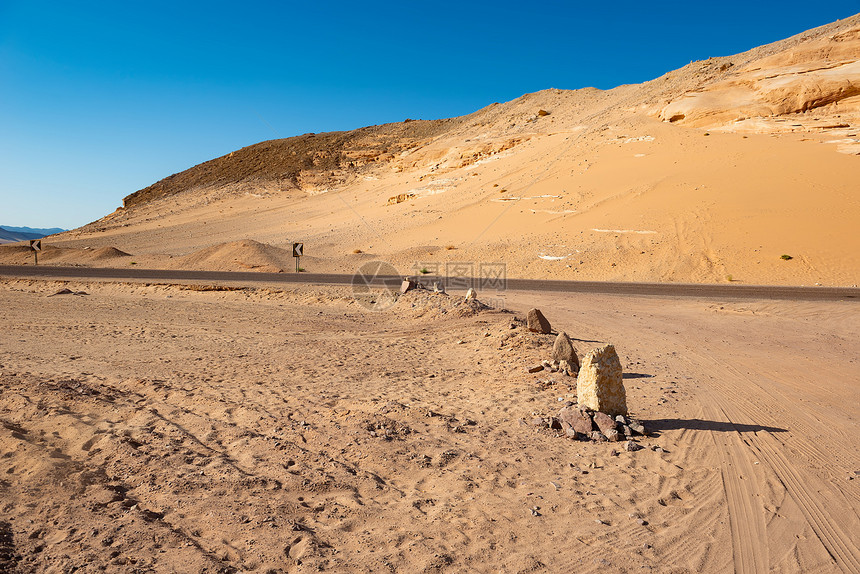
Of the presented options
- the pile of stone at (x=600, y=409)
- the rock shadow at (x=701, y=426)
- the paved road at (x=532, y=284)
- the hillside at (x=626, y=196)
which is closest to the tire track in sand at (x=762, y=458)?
the rock shadow at (x=701, y=426)

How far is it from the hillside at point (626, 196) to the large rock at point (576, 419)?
19.9 meters

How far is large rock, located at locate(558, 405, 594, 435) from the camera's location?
237 inches

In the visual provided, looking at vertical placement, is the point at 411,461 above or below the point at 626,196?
below

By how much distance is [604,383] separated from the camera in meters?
6.17

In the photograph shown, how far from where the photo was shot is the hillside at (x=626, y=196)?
26.5 metres

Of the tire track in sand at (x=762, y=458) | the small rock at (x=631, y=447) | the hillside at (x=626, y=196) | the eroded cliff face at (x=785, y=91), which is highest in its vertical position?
the eroded cliff face at (x=785, y=91)

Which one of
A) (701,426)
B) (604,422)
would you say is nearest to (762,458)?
(701,426)

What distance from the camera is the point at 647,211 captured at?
30.6 metres

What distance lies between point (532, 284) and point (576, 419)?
17043mm

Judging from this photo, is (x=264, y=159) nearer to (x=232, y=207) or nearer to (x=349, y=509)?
(x=232, y=207)

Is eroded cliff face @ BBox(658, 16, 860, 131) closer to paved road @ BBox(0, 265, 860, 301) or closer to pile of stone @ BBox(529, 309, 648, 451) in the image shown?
paved road @ BBox(0, 265, 860, 301)

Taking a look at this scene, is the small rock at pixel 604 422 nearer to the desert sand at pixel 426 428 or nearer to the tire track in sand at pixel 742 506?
the desert sand at pixel 426 428

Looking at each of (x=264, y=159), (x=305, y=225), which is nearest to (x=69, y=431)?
(x=305, y=225)

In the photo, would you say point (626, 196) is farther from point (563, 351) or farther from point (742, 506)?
point (742, 506)
